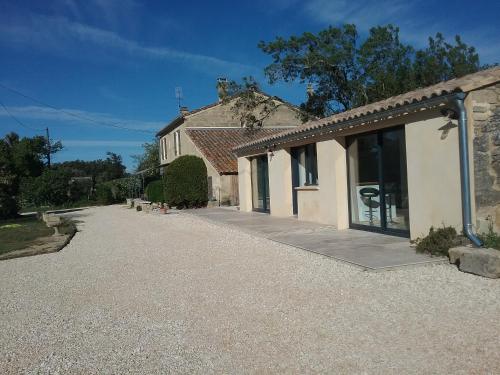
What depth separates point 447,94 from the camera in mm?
7578

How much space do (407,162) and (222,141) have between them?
67.0 ft

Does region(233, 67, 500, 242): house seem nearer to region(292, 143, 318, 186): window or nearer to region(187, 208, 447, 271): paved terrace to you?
region(292, 143, 318, 186): window

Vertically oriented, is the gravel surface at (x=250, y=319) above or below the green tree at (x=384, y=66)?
below

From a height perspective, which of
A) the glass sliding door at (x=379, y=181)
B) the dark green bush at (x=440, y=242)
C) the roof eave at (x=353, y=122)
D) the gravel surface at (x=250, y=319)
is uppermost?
the roof eave at (x=353, y=122)

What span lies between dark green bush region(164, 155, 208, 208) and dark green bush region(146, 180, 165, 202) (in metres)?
3.63

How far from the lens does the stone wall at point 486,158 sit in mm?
7586

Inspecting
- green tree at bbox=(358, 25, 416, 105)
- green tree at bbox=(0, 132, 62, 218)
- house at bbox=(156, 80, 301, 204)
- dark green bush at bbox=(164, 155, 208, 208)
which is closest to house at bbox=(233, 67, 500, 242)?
dark green bush at bbox=(164, 155, 208, 208)

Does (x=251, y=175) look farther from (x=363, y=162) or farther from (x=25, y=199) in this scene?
(x=25, y=199)

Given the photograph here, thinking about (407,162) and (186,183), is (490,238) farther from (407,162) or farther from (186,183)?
(186,183)

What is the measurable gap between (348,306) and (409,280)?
1398 mm

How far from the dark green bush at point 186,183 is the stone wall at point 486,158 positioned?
17140 millimetres

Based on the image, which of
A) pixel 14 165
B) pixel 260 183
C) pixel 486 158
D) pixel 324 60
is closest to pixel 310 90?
pixel 324 60

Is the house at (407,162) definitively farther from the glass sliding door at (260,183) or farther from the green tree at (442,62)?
Result: the green tree at (442,62)

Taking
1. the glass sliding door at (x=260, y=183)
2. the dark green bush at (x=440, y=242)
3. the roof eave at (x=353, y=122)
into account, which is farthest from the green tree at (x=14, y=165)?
the dark green bush at (x=440, y=242)
